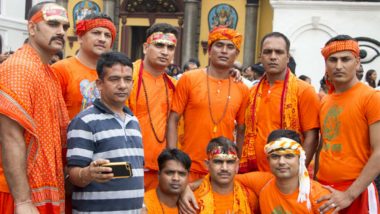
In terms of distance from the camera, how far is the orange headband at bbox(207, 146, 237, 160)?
5059mm

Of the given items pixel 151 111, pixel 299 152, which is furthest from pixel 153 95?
pixel 299 152

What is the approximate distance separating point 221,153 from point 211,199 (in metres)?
0.42

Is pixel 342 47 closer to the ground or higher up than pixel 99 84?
higher up

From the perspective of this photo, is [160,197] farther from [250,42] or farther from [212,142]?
[250,42]

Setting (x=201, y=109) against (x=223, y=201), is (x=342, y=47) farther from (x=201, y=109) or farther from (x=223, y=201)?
(x=223, y=201)

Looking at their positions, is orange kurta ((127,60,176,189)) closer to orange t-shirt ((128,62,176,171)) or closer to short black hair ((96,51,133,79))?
orange t-shirt ((128,62,176,171))

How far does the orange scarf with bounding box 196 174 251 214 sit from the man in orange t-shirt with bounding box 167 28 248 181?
0.28m

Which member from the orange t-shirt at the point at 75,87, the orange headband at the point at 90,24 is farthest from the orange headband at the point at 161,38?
the orange t-shirt at the point at 75,87

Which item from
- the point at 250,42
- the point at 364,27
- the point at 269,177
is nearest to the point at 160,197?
the point at 269,177

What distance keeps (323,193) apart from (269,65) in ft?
3.95

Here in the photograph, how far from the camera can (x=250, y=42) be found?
19.9 m

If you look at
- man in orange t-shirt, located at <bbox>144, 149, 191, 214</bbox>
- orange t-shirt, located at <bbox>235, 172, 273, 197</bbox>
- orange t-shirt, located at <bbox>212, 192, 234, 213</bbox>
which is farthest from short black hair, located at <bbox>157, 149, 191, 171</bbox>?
orange t-shirt, located at <bbox>235, 172, 273, 197</bbox>

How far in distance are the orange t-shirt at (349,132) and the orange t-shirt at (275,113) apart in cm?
28

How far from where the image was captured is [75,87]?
456 centimetres
